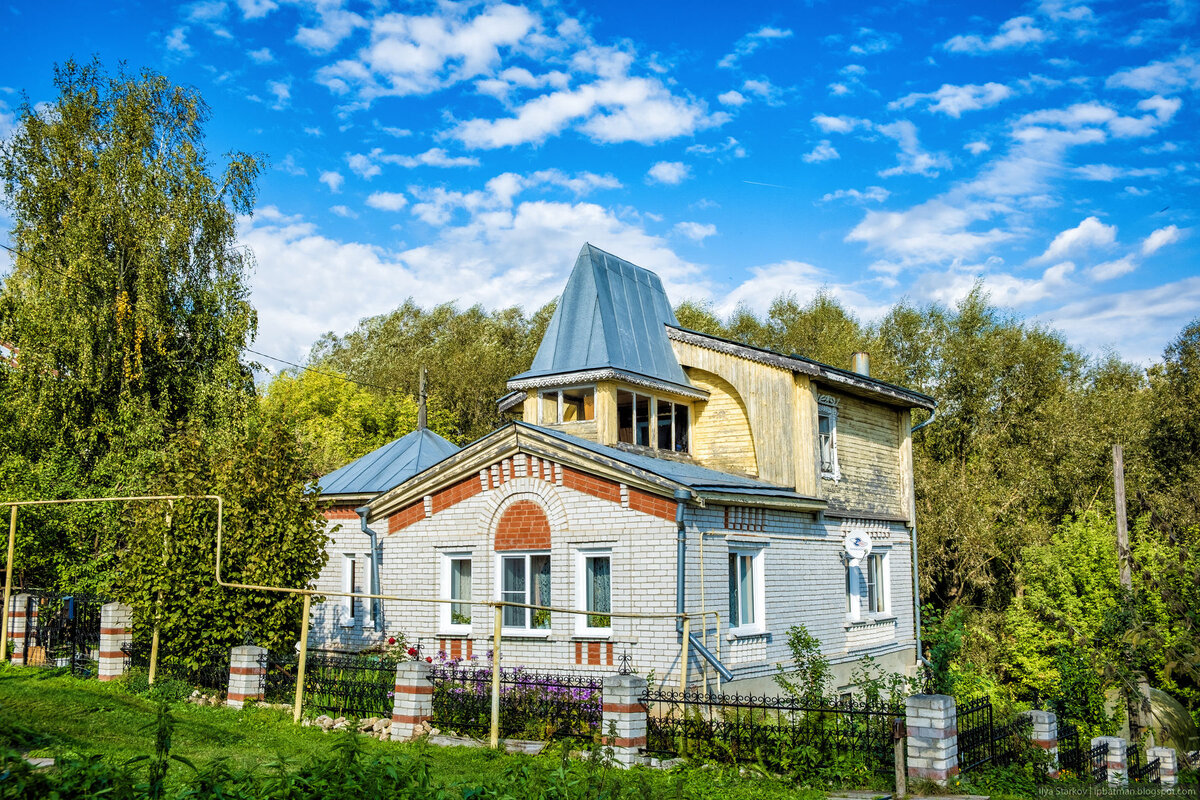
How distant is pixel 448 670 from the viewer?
14.5 metres

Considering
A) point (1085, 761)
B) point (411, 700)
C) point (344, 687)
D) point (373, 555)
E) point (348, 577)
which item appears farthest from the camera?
point (348, 577)

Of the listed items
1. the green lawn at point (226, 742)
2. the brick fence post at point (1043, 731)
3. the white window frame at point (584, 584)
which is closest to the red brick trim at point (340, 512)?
the green lawn at point (226, 742)

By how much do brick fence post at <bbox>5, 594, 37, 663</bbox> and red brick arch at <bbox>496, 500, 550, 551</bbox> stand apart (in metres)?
8.42

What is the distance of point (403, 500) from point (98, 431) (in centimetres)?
1088

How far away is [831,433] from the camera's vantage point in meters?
19.4

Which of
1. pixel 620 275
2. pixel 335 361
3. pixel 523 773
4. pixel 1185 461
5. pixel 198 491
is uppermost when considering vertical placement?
pixel 335 361

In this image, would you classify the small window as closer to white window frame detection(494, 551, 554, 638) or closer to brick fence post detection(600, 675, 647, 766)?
white window frame detection(494, 551, 554, 638)

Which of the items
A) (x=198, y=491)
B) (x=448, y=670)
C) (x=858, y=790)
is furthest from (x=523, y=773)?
(x=198, y=491)

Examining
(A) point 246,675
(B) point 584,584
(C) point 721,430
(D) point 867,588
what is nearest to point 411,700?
(A) point 246,675

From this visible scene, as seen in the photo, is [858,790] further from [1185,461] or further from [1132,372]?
[1132,372]

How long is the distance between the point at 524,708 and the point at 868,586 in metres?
10.9

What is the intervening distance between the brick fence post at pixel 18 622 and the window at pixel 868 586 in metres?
15.5

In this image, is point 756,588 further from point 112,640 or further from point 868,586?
point 112,640

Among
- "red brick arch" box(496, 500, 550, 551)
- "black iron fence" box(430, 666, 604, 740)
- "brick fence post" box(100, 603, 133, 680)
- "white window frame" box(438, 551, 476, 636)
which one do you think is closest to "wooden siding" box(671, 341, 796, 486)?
"red brick arch" box(496, 500, 550, 551)
